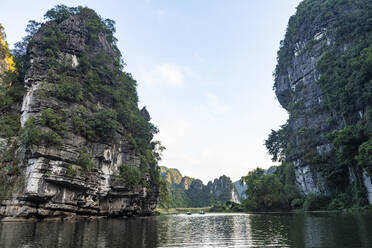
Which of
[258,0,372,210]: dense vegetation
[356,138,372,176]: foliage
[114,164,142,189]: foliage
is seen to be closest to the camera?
[356,138,372,176]: foliage

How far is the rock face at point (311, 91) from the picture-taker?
145 ft

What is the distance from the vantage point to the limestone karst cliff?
27.5 meters

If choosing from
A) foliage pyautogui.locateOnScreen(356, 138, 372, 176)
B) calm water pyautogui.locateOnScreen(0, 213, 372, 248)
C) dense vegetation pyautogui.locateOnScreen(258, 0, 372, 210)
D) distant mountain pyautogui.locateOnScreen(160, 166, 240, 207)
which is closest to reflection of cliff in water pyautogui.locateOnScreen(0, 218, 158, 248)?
calm water pyautogui.locateOnScreen(0, 213, 372, 248)

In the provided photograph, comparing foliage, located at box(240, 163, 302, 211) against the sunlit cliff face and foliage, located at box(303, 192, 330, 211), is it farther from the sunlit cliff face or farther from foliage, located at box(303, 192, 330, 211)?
the sunlit cliff face

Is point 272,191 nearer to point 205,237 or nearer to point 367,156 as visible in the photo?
point 367,156

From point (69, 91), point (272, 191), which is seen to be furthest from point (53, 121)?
point (272, 191)

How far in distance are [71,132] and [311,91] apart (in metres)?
44.2

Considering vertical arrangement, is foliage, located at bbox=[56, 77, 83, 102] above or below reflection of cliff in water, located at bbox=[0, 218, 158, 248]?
above

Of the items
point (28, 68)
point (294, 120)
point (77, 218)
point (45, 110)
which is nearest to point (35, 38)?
point (28, 68)

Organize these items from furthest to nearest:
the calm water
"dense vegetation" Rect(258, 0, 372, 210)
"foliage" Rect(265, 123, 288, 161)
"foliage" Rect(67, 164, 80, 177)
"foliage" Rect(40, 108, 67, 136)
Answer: "foliage" Rect(265, 123, 288, 161), "dense vegetation" Rect(258, 0, 372, 210), "foliage" Rect(40, 108, 67, 136), "foliage" Rect(67, 164, 80, 177), the calm water

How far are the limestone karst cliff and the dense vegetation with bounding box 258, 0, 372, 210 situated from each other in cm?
2781

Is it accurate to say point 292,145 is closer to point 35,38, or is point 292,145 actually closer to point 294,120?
point 294,120

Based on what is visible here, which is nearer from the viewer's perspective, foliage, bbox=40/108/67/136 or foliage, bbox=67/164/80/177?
foliage, bbox=67/164/80/177

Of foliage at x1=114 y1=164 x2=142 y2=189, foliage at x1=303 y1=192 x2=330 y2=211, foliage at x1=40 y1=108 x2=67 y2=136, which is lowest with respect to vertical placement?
foliage at x1=303 y1=192 x2=330 y2=211
